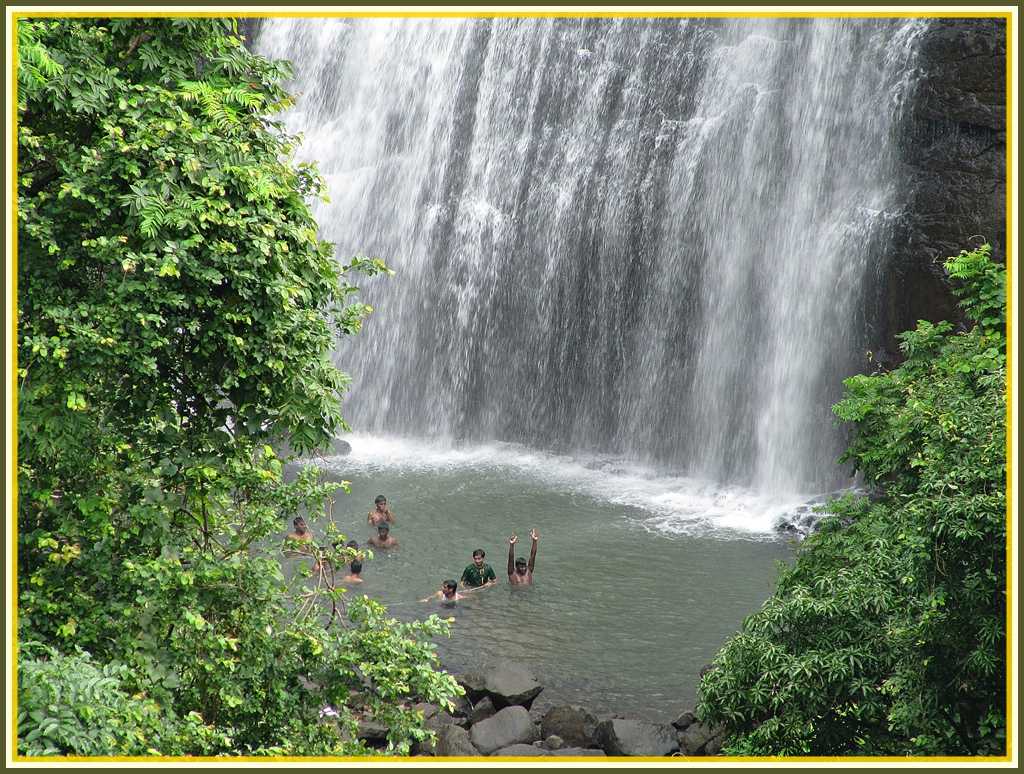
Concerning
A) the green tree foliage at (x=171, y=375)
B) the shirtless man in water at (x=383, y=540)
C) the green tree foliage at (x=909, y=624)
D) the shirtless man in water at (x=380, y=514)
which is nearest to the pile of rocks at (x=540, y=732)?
the green tree foliage at (x=909, y=624)

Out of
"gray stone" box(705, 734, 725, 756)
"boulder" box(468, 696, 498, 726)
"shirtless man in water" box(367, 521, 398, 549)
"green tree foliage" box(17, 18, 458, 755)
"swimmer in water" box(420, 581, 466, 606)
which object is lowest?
"boulder" box(468, 696, 498, 726)

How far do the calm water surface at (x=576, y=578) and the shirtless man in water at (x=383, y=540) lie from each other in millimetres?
206

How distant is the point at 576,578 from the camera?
1633 centimetres

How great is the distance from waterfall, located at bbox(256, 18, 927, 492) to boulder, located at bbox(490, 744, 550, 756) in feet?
42.9

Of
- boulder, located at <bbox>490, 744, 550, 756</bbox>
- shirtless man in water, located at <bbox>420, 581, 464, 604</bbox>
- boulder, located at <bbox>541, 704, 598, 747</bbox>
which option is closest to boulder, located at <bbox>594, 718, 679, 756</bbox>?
boulder, located at <bbox>541, 704, 598, 747</bbox>

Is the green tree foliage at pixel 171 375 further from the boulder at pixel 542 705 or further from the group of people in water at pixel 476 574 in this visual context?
the group of people in water at pixel 476 574

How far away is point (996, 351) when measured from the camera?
9039 millimetres

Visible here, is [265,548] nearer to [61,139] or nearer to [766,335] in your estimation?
[61,139]

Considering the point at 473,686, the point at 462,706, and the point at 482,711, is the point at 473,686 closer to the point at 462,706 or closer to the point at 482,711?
the point at 462,706

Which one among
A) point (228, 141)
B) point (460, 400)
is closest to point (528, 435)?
point (460, 400)

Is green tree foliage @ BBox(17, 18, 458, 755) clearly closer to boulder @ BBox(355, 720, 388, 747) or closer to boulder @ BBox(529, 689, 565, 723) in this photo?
boulder @ BBox(355, 720, 388, 747)

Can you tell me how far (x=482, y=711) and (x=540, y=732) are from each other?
2.89 ft

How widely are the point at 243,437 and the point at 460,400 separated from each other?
1964 cm

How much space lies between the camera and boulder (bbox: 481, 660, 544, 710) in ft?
39.1
